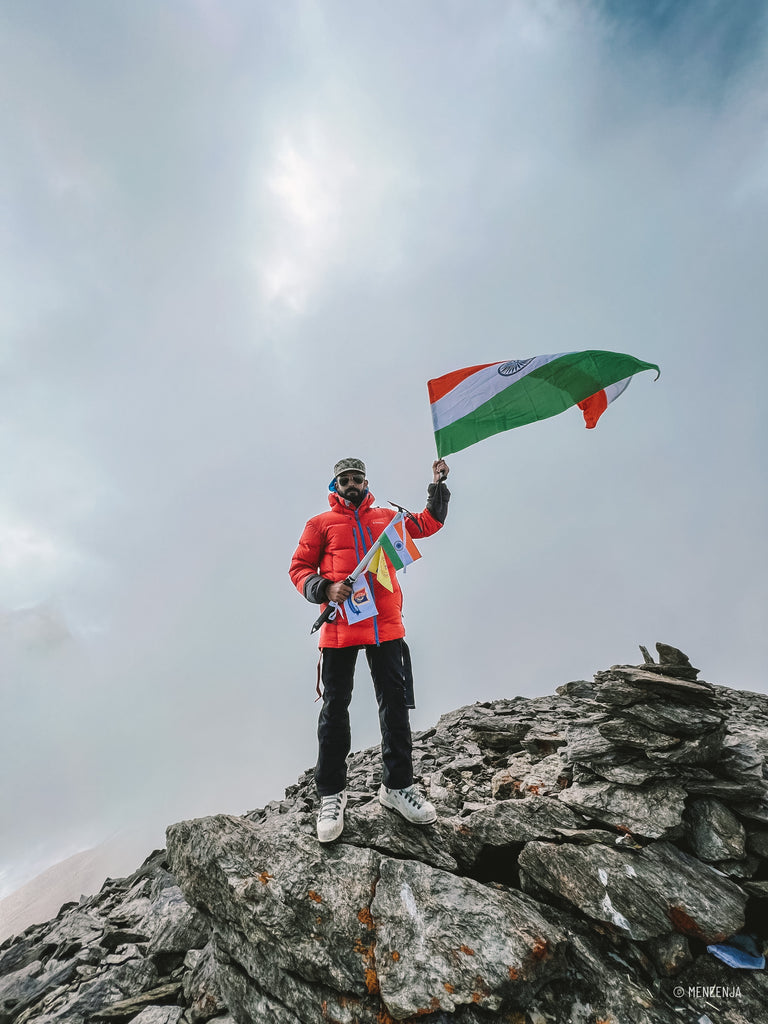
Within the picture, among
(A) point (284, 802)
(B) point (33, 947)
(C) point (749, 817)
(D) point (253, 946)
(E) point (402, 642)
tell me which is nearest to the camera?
(D) point (253, 946)

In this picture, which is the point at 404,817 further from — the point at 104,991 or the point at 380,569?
the point at 104,991

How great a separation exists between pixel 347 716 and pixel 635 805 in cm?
490

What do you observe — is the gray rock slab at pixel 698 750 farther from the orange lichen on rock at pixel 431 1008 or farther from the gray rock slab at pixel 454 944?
the orange lichen on rock at pixel 431 1008

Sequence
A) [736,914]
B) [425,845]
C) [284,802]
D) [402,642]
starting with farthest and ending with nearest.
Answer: [284,802] → [402,642] → [425,845] → [736,914]

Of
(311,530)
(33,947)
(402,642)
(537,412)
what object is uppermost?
(537,412)

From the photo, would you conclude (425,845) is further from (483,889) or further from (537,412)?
(537,412)

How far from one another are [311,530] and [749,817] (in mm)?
8186

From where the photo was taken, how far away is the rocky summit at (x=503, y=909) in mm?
4891

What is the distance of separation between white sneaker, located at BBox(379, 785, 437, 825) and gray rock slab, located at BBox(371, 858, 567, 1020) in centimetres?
80

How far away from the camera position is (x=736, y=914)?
209 inches

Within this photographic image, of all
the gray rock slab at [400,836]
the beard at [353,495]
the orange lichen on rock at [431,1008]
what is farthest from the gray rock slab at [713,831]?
the beard at [353,495]

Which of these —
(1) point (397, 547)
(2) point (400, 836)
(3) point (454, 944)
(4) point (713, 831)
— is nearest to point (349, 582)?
(1) point (397, 547)

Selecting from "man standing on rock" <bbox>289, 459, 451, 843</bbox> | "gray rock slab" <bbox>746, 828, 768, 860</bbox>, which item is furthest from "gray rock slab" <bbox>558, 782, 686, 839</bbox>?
"man standing on rock" <bbox>289, 459, 451, 843</bbox>

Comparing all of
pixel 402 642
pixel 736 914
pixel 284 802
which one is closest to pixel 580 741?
pixel 736 914
